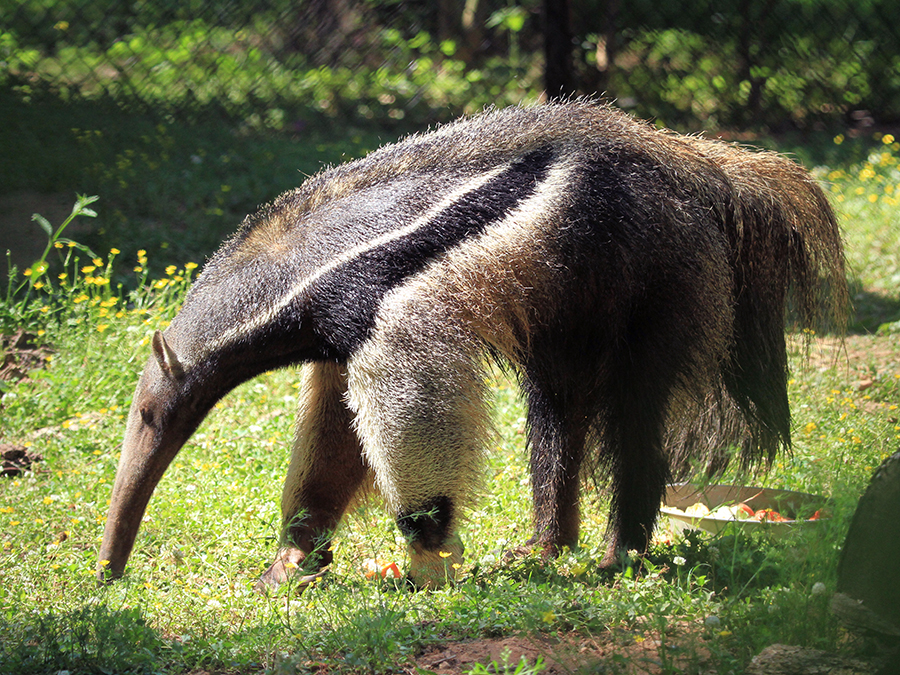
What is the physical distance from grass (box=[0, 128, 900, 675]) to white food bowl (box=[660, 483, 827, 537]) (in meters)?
0.10

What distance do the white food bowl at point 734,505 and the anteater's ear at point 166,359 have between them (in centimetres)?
204

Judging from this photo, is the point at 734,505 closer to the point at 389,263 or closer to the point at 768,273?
the point at 768,273

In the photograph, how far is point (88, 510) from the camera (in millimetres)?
4531

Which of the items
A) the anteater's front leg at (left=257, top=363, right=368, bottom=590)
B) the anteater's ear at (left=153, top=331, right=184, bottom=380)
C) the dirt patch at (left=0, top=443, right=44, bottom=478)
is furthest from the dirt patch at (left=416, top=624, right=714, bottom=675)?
the dirt patch at (left=0, top=443, right=44, bottom=478)

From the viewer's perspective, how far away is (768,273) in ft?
12.7

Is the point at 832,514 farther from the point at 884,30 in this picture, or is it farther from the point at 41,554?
the point at 884,30

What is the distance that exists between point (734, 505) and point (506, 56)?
8.45 m

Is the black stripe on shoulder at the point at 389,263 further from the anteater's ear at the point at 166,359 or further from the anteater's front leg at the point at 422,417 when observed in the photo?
the anteater's ear at the point at 166,359

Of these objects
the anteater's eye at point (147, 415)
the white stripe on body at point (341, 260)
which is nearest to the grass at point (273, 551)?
the anteater's eye at point (147, 415)

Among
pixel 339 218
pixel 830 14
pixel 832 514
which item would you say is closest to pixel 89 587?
pixel 339 218

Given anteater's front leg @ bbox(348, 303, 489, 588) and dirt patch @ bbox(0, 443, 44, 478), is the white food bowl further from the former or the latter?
dirt patch @ bbox(0, 443, 44, 478)

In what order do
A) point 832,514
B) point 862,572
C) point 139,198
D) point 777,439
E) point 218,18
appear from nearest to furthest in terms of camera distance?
1. point 862,572
2. point 832,514
3. point 777,439
4. point 139,198
5. point 218,18

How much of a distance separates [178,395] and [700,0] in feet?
31.4

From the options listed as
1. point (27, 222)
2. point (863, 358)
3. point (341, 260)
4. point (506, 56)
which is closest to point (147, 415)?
point (341, 260)
